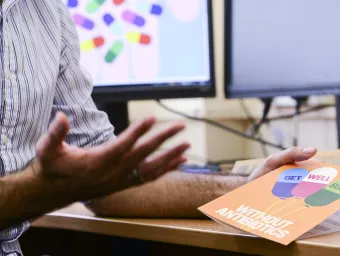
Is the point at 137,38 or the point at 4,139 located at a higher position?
the point at 137,38

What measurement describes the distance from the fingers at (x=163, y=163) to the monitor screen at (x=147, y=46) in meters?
0.69

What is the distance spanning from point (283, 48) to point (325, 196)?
54 centimetres

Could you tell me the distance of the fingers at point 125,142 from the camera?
1.64ft

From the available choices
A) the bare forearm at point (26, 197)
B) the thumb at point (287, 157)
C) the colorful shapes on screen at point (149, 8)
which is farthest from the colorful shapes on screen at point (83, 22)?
the bare forearm at point (26, 197)

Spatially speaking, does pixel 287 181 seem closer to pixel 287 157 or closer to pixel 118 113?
pixel 287 157

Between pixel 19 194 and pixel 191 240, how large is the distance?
0.25 meters

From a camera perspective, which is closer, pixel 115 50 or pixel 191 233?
pixel 191 233

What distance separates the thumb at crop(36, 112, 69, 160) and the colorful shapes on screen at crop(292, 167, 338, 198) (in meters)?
0.33

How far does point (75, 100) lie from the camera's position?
1032 mm

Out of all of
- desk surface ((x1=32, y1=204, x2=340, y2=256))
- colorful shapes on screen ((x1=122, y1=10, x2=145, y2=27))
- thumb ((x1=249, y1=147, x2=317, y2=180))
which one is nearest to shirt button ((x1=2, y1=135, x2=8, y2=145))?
desk surface ((x1=32, y1=204, x2=340, y2=256))

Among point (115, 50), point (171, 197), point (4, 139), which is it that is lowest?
point (171, 197)

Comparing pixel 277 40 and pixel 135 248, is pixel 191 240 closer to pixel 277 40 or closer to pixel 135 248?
pixel 135 248

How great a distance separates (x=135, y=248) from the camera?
115 centimetres

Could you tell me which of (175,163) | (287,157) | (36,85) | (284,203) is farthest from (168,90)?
(175,163)
